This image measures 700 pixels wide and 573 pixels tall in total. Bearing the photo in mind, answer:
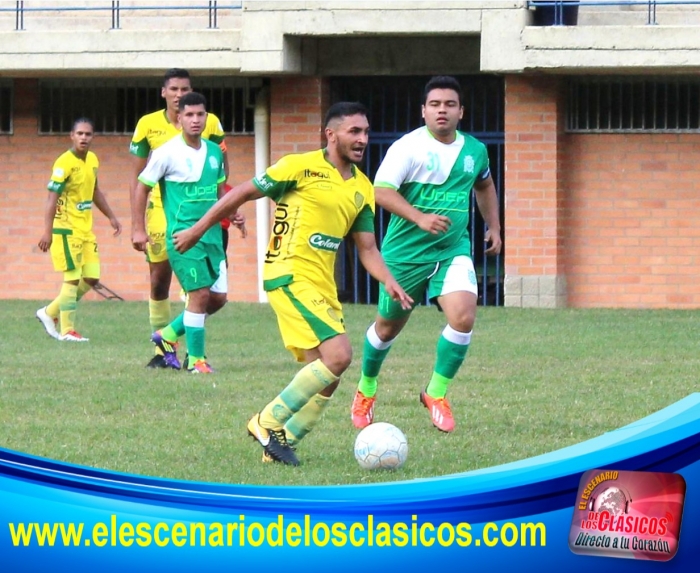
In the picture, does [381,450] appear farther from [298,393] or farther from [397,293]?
[397,293]

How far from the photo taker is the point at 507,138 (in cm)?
1917

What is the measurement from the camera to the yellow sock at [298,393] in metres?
6.72

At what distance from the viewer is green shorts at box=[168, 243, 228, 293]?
35.6 ft

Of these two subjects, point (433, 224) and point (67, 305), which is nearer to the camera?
point (433, 224)

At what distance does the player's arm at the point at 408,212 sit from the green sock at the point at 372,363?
0.83 metres

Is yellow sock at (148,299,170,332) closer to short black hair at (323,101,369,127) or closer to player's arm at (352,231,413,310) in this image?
player's arm at (352,231,413,310)

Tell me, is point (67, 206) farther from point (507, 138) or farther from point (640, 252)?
point (640, 252)

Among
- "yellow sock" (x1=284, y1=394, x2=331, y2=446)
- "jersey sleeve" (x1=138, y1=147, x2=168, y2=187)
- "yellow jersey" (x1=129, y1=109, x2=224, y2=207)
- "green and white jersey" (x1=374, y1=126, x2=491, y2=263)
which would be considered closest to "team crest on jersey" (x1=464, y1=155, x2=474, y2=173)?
"green and white jersey" (x1=374, y1=126, x2=491, y2=263)

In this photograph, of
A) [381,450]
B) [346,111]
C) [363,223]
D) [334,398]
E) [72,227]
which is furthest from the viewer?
[72,227]

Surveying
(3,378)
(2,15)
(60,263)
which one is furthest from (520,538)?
(2,15)

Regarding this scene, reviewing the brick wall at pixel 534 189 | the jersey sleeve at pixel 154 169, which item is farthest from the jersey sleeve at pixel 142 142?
the brick wall at pixel 534 189

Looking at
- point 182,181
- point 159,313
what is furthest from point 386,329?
point 159,313

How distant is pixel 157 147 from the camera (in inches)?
457

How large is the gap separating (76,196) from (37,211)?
683 cm
